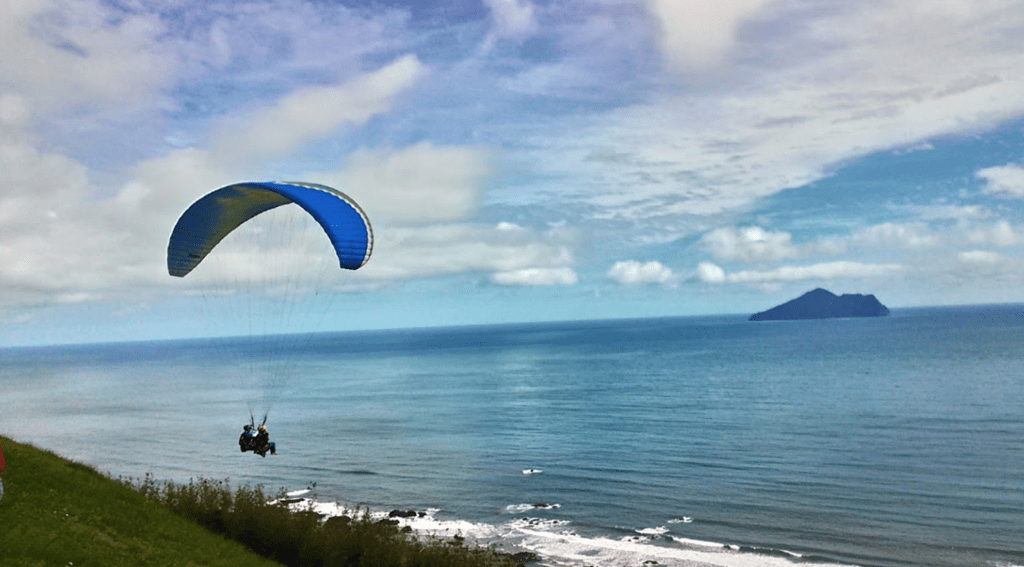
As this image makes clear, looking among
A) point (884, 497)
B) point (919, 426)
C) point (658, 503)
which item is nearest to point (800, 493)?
point (884, 497)

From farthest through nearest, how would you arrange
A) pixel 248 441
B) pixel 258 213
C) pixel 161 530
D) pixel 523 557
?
pixel 523 557 → pixel 258 213 → pixel 248 441 → pixel 161 530

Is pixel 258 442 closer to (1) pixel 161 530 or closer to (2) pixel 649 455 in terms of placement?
(1) pixel 161 530

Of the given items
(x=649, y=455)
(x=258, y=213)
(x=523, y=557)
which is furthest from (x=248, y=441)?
(x=649, y=455)

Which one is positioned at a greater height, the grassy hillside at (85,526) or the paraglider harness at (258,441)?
the paraglider harness at (258,441)

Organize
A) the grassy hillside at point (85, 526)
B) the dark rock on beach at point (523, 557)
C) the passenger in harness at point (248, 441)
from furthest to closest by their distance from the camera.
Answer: the dark rock on beach at point (523, 557), the passenger in harness at point (248, 441), the grassy hillside at point (85, 526)

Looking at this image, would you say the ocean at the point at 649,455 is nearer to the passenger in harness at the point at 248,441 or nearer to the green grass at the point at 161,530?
the green grass at the point at 161,530

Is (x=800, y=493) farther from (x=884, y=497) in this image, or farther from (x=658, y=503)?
(x=658, y=503)

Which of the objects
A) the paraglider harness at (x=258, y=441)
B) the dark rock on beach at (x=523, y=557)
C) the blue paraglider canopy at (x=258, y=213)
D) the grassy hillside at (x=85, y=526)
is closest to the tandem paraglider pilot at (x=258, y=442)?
the paraglider harness at (x=258, y=441)
